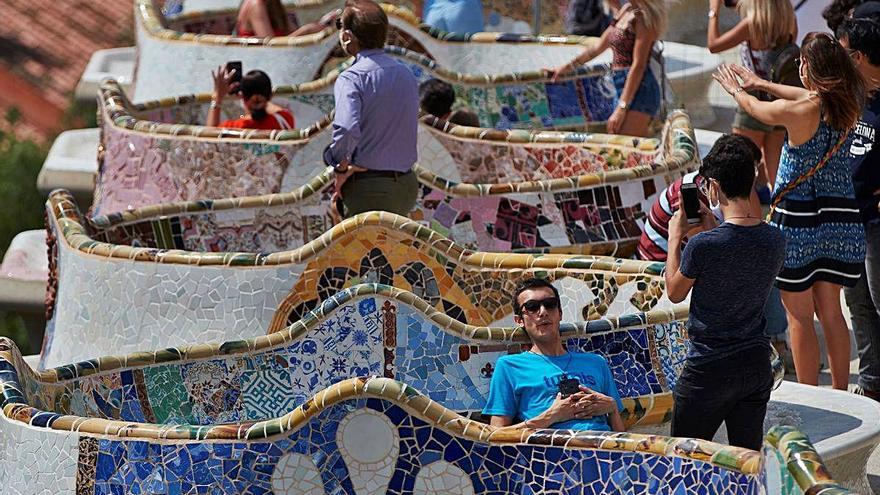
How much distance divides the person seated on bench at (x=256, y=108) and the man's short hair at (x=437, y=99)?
70cm

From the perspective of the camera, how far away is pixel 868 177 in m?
7.25

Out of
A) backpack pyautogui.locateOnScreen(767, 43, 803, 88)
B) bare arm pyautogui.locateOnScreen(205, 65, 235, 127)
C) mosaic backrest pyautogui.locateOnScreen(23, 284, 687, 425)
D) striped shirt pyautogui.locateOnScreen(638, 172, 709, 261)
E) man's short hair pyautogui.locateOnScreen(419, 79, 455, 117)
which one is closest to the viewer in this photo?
mosaic backrest pyautogui.locateOnScreen(23, 284, 687, 425)

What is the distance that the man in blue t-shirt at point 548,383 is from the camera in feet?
18.5

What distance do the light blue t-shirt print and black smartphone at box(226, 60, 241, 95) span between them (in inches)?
181

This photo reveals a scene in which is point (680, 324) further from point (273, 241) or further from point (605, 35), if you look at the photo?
point (605, 35)

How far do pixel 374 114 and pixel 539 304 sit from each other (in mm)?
1923

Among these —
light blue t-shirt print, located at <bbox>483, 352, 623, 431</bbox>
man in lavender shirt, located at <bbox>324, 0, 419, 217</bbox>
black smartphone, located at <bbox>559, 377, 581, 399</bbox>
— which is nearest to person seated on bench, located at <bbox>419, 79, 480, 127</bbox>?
man in lavender shirt, located at <bbox>324, 0, 419, 217</bbox>

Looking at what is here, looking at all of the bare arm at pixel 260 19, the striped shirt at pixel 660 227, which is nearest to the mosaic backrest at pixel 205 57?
the bare arm at pixel 260 19

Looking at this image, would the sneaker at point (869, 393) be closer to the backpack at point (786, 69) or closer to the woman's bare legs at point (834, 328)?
the woman's bare legs at point (834, 328)

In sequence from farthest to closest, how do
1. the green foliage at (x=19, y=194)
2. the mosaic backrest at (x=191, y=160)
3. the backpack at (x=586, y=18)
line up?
the green foliage at (x=19, y=194), the backpack at (x=586, y=18), the mosaic backrest at (x=191, y=160)

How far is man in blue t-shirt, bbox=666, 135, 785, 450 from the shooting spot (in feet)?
18.2

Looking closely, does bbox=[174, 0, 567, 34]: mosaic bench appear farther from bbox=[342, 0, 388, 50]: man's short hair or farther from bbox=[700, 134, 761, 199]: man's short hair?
bbox=[700, 134, 761, 199]: man's short hair

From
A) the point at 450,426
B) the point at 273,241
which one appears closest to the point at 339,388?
the point at 450,426

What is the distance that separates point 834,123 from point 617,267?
881mm
